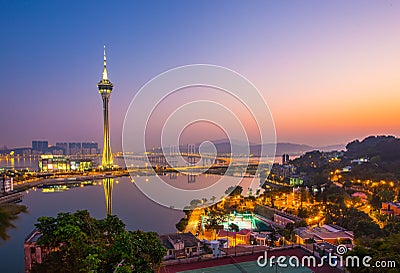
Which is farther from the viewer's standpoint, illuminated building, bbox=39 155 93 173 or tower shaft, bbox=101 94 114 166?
illuminated building, bbox=39 155 93 173

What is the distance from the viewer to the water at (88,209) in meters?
5.90

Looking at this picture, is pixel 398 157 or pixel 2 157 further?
pixel 2 157

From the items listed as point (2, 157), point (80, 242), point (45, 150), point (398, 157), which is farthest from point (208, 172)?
point (2, 157)

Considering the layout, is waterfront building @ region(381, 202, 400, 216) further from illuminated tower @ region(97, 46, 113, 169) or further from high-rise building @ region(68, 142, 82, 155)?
high-rise building @ region(68, 142, 82, 155)

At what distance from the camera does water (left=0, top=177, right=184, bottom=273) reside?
19.4ft

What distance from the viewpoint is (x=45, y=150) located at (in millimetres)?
42531

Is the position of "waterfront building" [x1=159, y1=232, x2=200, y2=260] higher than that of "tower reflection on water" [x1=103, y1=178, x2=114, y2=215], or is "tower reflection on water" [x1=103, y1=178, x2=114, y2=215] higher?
"waterfront building" [x1=159, y1=232, x2=200, y2=260]

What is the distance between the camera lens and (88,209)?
10000mm

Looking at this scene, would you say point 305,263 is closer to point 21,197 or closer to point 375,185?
point 375,185

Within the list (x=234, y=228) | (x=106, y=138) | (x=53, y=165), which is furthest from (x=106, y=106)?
(x=234, y=228)

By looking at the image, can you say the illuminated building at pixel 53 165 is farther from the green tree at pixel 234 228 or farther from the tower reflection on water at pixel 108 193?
the green tree at pixel 234 228

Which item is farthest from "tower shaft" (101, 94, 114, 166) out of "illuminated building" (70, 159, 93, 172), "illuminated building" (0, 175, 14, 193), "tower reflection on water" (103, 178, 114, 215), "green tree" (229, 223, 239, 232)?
"green tree" (229, 223, 239, 232)

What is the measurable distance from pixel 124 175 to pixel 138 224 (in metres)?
12.9

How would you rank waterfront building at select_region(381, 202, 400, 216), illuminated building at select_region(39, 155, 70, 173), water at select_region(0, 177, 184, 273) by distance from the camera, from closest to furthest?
water at select_region(0, 177, 184, 273) < waterfront building at select_region(381, 202, 400, 216) < illuminated building at select_region(39, 155, 70, 173)
